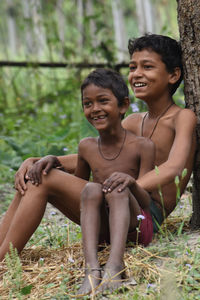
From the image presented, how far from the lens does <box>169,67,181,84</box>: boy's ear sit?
335 centimetres

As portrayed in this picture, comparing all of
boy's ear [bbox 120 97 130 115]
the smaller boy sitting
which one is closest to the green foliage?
the smaller boy sitting

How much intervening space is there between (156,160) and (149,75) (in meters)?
0.55

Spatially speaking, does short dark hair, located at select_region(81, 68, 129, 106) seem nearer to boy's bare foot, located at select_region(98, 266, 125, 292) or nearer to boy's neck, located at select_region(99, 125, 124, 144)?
boy's neck, located at select_region(99, 125, 124, 144)

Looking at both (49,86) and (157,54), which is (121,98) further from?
(49,86)

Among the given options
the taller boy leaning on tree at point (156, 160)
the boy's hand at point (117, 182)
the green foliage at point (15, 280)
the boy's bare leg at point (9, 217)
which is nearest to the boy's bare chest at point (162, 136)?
the taller boy leaning on tree at point (156, 160)

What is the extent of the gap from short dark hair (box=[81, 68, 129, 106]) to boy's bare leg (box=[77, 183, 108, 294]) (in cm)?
66

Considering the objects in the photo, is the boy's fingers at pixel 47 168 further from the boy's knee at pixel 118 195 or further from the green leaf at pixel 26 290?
the green leaf at pixel 26 290

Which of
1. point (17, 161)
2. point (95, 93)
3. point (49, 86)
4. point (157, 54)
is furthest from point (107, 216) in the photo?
point (49, 86)

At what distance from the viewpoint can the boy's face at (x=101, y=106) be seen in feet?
10.0

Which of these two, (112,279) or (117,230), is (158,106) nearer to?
(117,230)

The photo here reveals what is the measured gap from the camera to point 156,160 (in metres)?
3.29

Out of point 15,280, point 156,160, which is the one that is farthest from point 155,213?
point 15,280

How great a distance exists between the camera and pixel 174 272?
2.50 m

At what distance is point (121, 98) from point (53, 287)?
1213 millimetres
